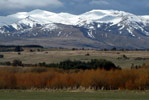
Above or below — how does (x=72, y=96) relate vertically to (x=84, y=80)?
above

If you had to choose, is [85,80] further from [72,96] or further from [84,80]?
[72,96]

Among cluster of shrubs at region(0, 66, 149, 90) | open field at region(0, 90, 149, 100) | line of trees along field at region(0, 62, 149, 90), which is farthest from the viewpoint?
line of trees along field at region(0, 62, 149, 90)

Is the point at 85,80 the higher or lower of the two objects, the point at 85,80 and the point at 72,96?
the lower

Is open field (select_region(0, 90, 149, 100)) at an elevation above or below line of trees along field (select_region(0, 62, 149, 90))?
above

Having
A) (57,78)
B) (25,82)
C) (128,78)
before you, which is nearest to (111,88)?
(128,78)

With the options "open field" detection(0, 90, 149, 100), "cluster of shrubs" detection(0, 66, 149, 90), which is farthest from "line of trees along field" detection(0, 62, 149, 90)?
"open field" detection(0, 90, 149, 100)

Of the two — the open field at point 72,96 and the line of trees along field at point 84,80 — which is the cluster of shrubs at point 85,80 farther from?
the open field at point 72,96

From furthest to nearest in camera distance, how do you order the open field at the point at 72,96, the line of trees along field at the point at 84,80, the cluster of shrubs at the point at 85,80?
1. the line of trees along field at the point at 84,80
2. the cluster of shrubs at the point at 85,80
3. the open field at the point at 72,96

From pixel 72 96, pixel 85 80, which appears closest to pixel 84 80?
pixel 85 80

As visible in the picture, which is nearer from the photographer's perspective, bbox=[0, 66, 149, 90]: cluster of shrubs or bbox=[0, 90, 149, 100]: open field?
bbox=[0, 90, 149, 100]: open field

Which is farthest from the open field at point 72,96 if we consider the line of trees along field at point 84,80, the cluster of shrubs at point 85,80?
the line of trees along field at point 84,80

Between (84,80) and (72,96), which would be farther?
(84,80)

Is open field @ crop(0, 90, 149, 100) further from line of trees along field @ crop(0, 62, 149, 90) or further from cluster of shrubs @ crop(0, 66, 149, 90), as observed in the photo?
line of trees along field @ crop(0, 62, 149, 90)

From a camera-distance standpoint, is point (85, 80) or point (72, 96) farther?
point (85, 80)
